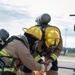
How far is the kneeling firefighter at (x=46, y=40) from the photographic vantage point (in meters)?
6.11

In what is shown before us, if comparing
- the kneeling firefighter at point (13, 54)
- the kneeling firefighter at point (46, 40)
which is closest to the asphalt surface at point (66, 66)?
the kneeling firefighter at point (46, 40)

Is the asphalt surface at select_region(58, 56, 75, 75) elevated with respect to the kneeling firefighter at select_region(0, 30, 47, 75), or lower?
lower

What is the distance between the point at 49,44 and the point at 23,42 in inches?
42.1

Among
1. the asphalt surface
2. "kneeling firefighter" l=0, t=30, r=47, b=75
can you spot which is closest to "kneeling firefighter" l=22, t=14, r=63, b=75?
"kneeling firefighter" l=0, t=30, r=47, b=75

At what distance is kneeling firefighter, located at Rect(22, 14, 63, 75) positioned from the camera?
611 centimetres

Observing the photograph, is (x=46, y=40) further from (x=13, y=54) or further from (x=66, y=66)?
(x=66, y=66)

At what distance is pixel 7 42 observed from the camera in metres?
5.51

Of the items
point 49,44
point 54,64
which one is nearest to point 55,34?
point 49,44

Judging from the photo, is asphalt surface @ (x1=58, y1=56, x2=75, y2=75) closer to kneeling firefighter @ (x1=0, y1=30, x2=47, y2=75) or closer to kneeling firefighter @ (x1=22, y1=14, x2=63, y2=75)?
kneeling firefighter @ (x1=22, y1=14, x2=63, y2=75)

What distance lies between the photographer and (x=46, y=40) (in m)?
6.41

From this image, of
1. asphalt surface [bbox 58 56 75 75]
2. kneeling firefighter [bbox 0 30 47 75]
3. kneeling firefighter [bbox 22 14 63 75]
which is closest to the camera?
kneeling firefighter [bbox 0 30 47 75]

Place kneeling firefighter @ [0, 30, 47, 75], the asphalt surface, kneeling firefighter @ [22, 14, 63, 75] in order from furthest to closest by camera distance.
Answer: the asphalt surface
kneeling firefighter @ [22, 14, 63, 75]
kneeling firefighter @ [0, 30, 47, 75]

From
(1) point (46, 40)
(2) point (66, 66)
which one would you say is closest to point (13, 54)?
(1) point (46, 40)

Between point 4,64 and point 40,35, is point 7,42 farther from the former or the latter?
point 40,35
